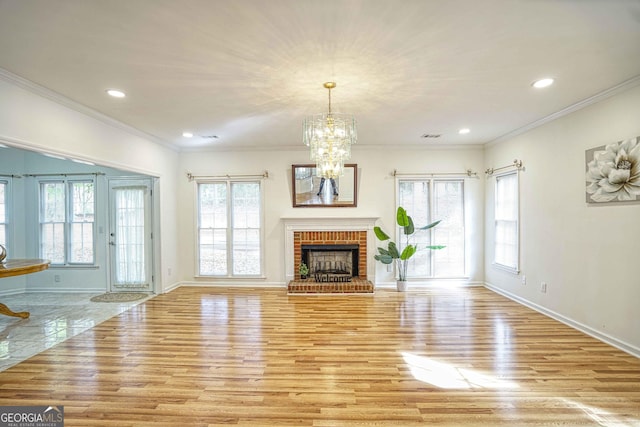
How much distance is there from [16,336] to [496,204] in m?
7.45

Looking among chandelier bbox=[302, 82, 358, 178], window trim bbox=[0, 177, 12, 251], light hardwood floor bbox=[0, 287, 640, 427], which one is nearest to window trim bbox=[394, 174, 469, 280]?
light hardwood floor bbox=[0, 287, 640, 427]

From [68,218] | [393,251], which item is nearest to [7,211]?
[68,218]

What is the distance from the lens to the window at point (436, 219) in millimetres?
5910

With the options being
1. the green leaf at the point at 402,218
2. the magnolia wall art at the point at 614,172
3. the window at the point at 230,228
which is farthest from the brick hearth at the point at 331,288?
the magnolia wall art at the point at 614,172

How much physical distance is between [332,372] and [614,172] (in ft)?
12.1

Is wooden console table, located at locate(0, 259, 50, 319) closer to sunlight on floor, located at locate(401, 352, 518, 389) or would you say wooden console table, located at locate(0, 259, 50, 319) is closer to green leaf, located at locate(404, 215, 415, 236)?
sunlight on floor, located at locate(401, 352, 518, 389)

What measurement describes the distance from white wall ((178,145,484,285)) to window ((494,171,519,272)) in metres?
0.43

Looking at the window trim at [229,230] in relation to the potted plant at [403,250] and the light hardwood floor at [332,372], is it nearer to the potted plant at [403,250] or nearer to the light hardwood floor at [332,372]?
the light hardwood floor at [332,372]

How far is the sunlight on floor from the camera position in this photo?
2.48 meters

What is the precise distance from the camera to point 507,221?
5.18 m

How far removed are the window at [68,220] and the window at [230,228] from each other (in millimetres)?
1989

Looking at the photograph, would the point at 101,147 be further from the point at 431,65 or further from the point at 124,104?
the point at 431,65

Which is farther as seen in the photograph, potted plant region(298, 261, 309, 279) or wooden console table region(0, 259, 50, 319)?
potted plant region(298, 261, 309, 279)

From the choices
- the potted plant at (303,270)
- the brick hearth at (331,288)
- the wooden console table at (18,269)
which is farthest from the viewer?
the potted plant at (303,270)
